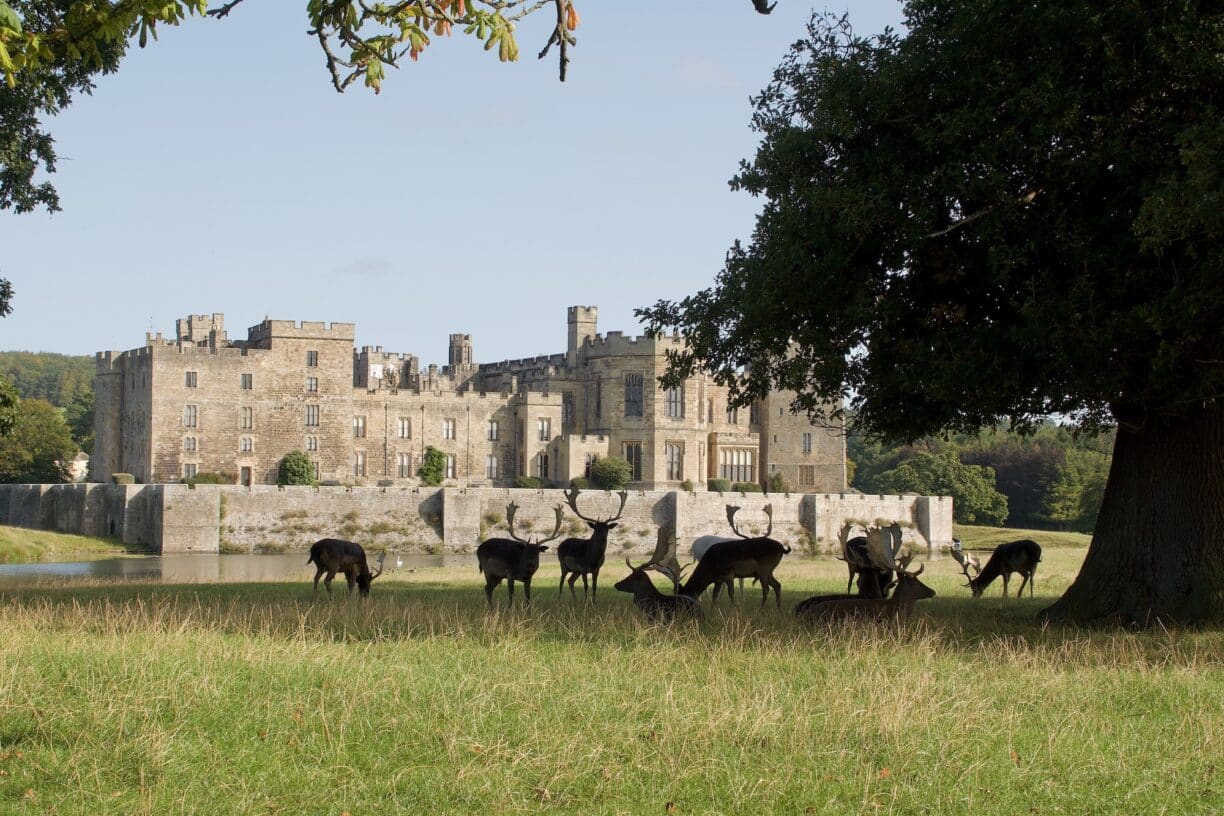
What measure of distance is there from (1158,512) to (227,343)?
58.0m

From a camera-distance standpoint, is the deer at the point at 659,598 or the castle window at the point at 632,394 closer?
the deer at the point at 659,598

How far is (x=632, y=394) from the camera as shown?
6375 cm

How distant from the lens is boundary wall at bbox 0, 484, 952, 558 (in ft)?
158

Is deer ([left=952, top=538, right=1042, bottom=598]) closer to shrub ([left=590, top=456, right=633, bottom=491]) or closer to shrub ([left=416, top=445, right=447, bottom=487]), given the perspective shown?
shrub ([left=590, top=456, right=633, bottom=491])

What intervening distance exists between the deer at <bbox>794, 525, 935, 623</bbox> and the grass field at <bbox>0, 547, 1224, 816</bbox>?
0.51 m

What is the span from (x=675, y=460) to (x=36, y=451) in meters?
32.7

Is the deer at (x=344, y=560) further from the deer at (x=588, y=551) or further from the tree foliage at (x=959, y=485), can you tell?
the tree foliage at (x=959, y=485)

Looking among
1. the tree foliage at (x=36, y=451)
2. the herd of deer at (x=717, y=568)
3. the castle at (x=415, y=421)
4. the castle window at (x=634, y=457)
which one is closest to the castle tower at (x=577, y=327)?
the castle at (x=415, y=421)

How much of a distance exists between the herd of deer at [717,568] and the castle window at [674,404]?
4520 centimetres

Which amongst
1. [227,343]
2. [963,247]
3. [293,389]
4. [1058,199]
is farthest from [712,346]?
[227,343]

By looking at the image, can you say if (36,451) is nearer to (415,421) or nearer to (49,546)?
(415,421)

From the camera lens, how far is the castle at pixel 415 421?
2395 inches

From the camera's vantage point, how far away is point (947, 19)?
45.4 ft

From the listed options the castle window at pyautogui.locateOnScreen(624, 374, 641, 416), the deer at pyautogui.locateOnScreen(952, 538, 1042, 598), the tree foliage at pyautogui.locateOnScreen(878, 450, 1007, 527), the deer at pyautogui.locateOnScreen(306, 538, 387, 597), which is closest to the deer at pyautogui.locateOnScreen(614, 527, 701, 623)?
the deer at pyautogui.locateOnScreen(306, 538, 387, 597)
